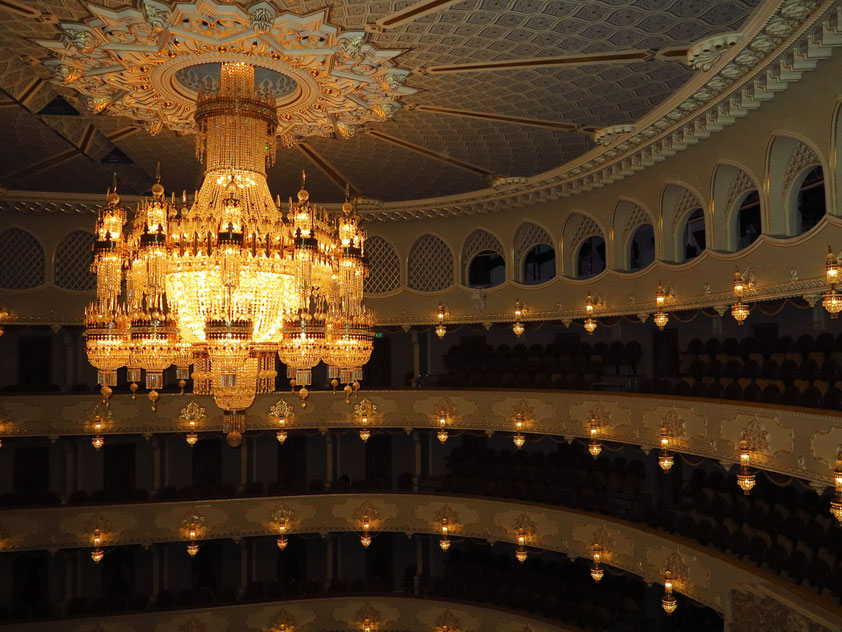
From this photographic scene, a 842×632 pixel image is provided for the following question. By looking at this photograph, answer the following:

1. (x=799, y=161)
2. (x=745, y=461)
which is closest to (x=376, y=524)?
(x=745, y=461)

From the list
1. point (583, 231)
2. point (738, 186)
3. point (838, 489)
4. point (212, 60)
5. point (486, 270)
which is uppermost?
point (212, 60)

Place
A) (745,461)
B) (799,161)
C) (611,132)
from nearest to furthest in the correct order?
(799,161) < (745,461) < (611,132)

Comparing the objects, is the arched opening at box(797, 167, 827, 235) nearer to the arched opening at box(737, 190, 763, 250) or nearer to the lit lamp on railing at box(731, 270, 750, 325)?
the arched opening at box(737, 190, 763, 250)

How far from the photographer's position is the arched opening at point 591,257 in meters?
20.3

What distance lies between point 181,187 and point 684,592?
602 inches

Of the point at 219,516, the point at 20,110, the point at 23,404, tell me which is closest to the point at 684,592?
the point at 219,516

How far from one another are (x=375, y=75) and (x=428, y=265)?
36.8 feet

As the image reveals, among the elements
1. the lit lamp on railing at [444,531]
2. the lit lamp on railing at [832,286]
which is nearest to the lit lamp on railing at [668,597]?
the lit lamp on railing at [444,531]

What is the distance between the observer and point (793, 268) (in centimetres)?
1187

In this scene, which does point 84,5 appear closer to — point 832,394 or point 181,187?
point 181,187

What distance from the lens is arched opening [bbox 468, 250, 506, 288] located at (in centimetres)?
2217

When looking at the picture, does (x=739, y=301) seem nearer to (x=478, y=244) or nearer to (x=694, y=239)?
(x=694, y=239)

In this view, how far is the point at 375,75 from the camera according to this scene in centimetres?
1079

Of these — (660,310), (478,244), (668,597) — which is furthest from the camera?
(478,244)
